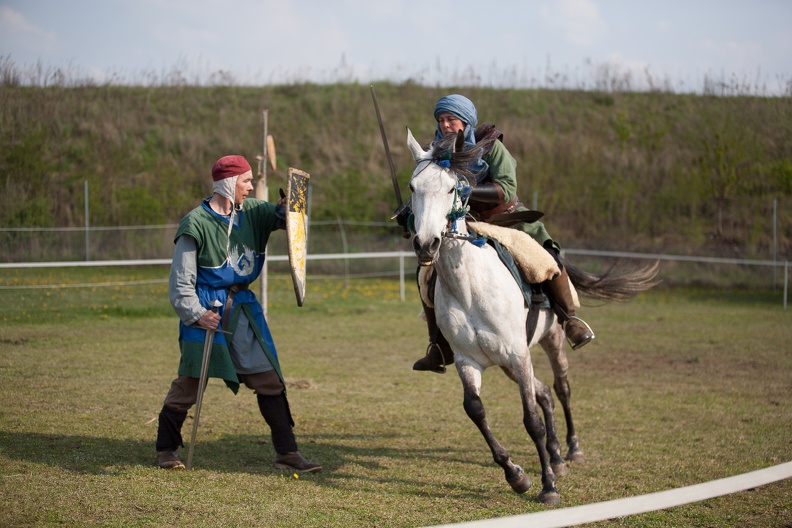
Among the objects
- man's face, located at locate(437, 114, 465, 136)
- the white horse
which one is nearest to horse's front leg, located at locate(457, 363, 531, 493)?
the white horse

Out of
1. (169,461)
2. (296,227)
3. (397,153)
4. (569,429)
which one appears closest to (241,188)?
(296,227)

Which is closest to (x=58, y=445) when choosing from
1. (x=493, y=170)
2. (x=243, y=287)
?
(x=243, y=287)

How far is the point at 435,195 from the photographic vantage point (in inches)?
165

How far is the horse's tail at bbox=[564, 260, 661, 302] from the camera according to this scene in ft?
20.2

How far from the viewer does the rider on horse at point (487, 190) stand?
4.80 m

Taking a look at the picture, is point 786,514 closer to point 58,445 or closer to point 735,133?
point 58,445

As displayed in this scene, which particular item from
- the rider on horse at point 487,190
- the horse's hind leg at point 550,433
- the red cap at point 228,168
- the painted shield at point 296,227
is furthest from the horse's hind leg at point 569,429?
the red cap at point 228,168

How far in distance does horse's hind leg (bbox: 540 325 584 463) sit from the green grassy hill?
15.0 metres

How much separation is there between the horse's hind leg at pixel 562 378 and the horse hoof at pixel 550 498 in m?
1.04

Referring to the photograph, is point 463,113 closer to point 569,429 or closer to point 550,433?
point 550,433

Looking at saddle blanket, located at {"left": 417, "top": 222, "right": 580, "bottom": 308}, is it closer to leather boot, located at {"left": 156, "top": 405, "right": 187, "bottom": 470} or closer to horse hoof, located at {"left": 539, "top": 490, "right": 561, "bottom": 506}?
horse hoof, located at {"left": 539, "top": 490, "right": 561, "bottom": 506}

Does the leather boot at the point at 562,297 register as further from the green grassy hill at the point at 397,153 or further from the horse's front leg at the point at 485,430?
the green grassy hill at the point at 397,153

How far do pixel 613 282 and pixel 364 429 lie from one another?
8.07 ft

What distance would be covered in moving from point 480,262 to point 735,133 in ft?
73.6
